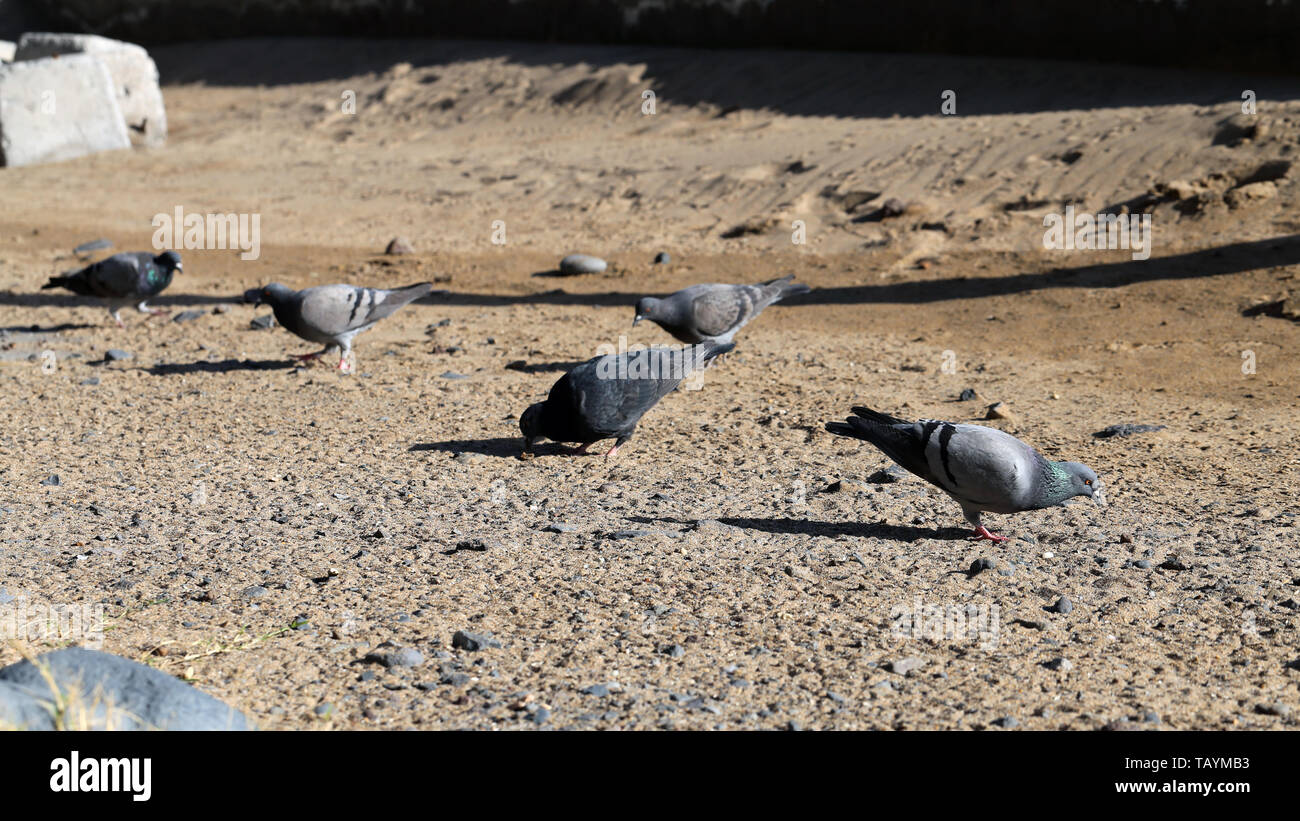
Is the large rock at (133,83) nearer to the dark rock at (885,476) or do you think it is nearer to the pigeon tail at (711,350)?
the pigeon tail at (711,350)

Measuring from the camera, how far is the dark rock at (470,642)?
433 centimetres

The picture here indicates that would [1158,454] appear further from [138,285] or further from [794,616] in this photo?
[138,285]

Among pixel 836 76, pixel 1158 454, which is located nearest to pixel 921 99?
pixel 836 76

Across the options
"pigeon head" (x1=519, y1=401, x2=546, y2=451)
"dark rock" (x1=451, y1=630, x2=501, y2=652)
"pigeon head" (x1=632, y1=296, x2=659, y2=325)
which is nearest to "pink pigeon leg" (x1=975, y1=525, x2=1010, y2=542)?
"dark rock" (x1=451, y1=630, x2=501, y2=652)

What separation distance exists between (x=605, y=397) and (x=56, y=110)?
14.8 meters

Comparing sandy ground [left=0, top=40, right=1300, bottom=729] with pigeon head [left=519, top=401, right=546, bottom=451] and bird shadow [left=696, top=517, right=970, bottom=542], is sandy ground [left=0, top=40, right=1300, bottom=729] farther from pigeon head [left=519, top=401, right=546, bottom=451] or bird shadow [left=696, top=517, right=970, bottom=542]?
pigeon head [left=519, top=401, right=546, bottom=451]

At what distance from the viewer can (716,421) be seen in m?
7.43

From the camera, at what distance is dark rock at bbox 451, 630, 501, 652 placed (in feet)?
14.2

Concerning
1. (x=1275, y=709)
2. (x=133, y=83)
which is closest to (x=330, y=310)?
(x=1275, y=709)

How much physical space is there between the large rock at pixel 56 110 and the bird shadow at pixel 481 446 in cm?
1351

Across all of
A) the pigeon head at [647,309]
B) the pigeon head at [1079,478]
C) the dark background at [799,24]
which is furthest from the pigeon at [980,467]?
the dark background at [799,24]

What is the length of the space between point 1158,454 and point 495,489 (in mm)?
3442

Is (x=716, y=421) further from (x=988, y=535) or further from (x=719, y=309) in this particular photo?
(x=988, y=535)

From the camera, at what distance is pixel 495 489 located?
625cm
